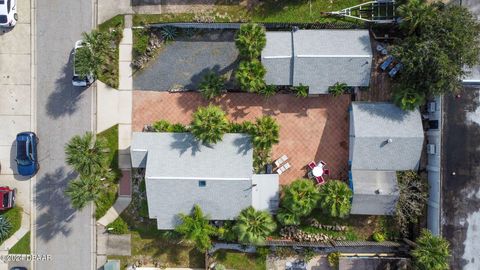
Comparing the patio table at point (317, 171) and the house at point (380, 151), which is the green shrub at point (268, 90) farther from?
the patio table at point (317, 171)

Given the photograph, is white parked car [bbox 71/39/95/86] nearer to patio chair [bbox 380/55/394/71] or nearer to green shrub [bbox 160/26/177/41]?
green shrub [bbox 160/26/177/41]

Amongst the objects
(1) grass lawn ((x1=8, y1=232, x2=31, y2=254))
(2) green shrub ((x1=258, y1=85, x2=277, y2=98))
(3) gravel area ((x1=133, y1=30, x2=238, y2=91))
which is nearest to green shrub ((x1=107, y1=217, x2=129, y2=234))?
(1) grass lawn ((x1=8, y1=232, x2=31, y2=254))

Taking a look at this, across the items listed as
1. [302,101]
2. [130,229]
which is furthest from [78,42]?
[302,101]

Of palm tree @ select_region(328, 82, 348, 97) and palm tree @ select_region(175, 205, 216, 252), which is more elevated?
palm tree @ select_region(328, 82, 348, 97)

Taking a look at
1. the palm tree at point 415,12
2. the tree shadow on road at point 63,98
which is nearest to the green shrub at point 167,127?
the tree shadow on road at point 63,98

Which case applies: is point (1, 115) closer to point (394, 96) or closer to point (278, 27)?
point (278, 27)

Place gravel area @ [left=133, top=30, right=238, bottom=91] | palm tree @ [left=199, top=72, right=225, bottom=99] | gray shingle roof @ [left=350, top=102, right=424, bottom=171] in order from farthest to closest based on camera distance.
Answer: gravel area @ [left=133, top=30, right=238, bottom=91] → palm tree @ [left=199, top=72, right=225, bottom=99] → gray shingle roof @ [left=350, top=102, right=424, bottom=171]
